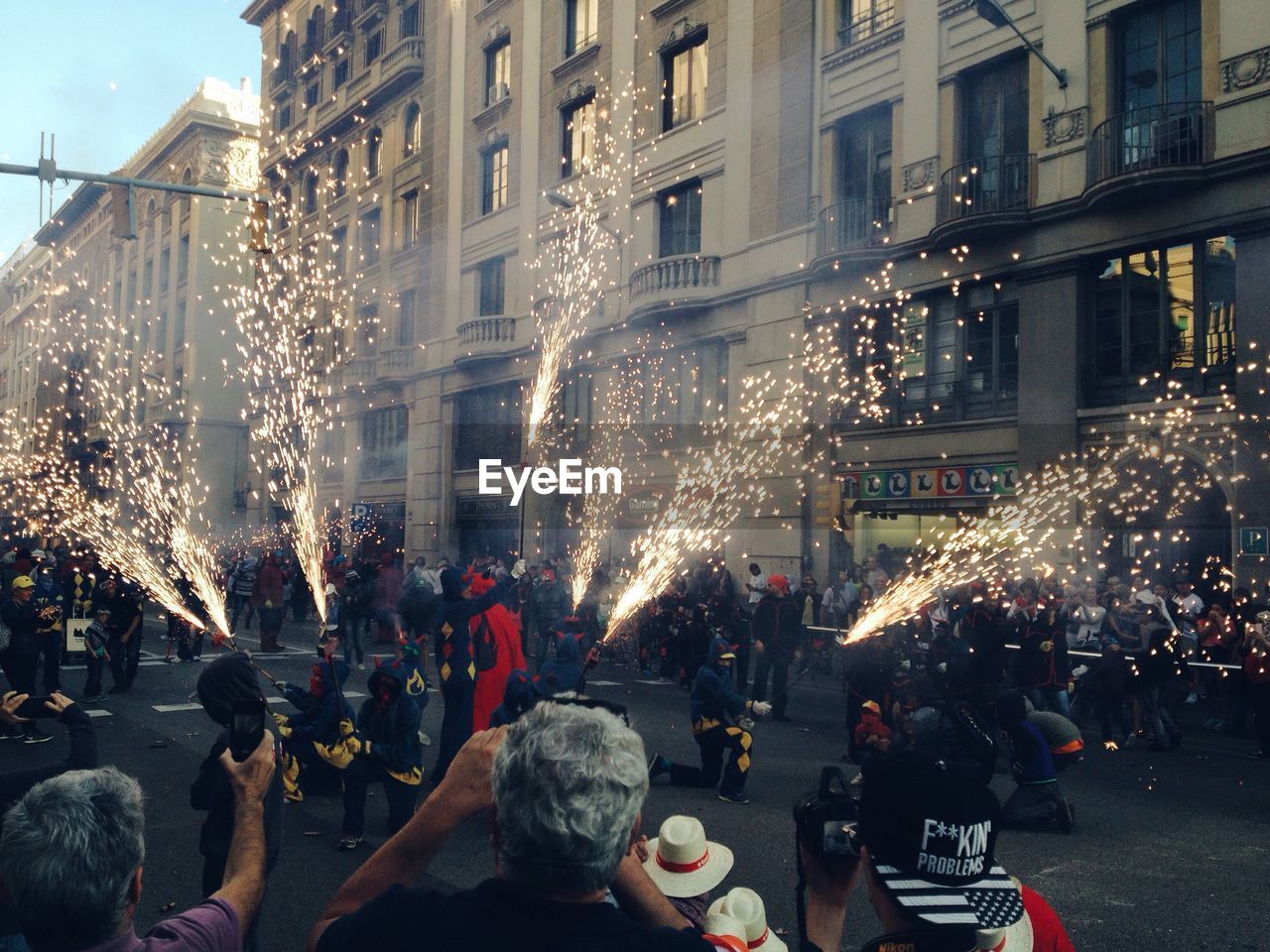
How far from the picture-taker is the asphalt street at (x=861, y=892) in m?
6.18

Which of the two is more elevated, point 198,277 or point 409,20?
point 409,20

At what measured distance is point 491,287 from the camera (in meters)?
31.8

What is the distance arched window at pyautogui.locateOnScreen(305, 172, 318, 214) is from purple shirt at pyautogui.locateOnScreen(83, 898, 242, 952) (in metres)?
41.4

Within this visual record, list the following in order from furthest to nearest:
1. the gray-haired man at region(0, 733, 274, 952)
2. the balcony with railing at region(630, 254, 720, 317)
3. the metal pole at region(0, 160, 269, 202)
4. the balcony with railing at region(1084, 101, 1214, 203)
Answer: the balcony with railing at region(630, 254, 720, 317) → the balcony with railing at region(1084, 101, 1214, 203) → the metal pole at region(0, 160, 269, 202) → the gray-haired man at region(0, 733, 274, 952)

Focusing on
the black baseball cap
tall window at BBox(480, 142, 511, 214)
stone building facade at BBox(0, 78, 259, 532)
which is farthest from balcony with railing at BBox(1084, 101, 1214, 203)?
stone building facade at BBox(0, 78, 259, 532)

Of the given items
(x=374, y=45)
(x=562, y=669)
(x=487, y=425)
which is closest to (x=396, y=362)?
(x=487, y=425)

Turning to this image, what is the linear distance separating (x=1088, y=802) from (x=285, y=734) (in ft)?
22.8

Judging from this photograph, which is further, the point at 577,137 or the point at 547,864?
the point at 577,137

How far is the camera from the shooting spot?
2221 millimetres

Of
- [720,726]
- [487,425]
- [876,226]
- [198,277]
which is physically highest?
[198,277]

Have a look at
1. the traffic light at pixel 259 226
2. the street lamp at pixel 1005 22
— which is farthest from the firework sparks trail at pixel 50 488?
the street lamp at pixel 1005 22

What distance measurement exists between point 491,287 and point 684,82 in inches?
364

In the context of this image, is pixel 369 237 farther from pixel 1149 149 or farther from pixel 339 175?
pixel 1149 149

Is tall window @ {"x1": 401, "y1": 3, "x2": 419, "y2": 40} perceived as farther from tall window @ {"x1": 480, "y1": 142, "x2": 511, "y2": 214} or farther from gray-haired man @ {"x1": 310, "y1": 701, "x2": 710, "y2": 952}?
gray-haired man @ {"x1": 310, "y1": 701, "x2": 710, "y2": 952}
